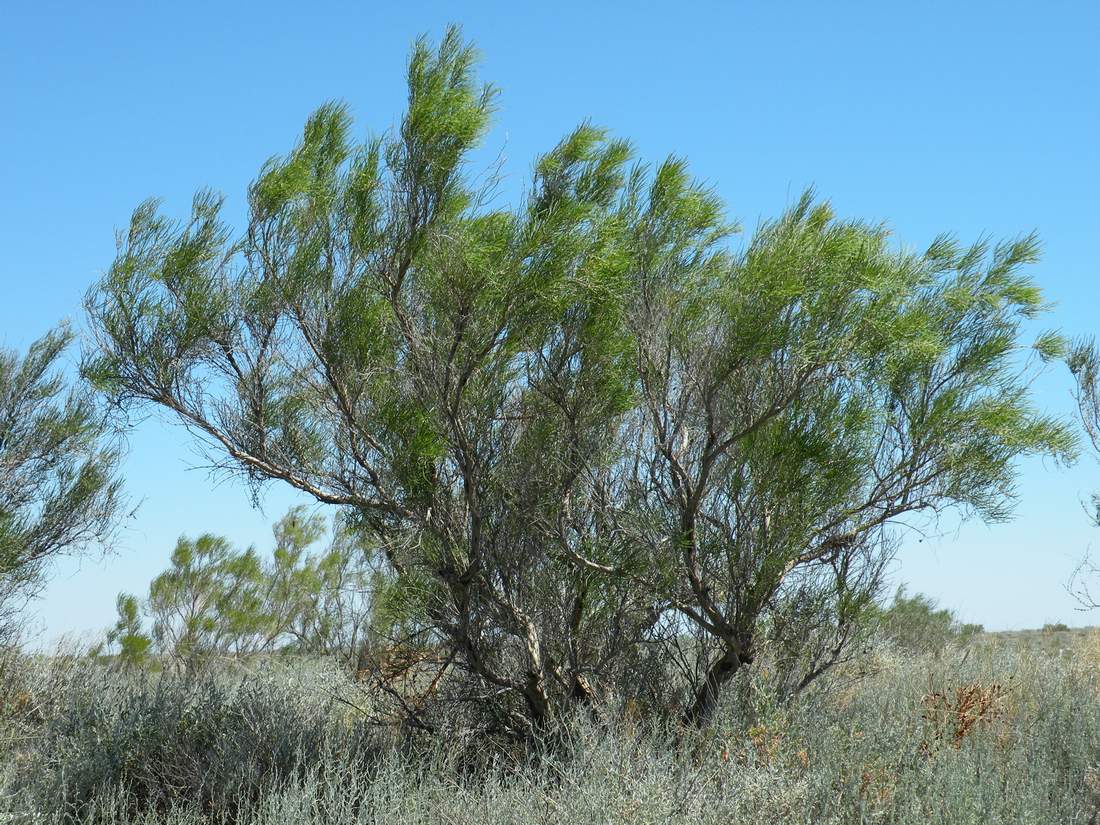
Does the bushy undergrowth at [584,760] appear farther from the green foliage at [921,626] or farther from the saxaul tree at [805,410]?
the green foliage at [921,626]

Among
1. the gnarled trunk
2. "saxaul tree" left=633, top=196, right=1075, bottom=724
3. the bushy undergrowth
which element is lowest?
the bushy undergrowth

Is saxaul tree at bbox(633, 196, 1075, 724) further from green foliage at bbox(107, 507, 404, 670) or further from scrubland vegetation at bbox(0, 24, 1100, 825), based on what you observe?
green foliage at bbox(107, 507, 404, 670)

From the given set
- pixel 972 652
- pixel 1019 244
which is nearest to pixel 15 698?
pixel 1019 244

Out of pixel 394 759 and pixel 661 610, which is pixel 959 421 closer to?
pixel 661 610

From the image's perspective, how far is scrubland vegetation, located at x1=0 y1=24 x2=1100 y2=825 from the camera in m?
6.37

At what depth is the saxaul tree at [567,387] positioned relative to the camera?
21.1ft

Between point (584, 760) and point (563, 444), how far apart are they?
2292 mm

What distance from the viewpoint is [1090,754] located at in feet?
22.0

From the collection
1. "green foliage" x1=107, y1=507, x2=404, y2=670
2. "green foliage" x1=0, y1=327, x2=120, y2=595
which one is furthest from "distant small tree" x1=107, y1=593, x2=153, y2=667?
"green foliage" x1=0, y1=327, x2=120, y2=595

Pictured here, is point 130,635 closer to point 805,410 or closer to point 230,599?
point 230,599

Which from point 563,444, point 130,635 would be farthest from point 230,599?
point 563,444

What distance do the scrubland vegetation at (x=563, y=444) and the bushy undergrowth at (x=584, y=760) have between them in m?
0.05

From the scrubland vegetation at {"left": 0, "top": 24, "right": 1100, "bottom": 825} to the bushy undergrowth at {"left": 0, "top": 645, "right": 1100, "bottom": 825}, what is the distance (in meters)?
0.05

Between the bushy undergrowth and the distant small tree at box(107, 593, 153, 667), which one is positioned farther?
the distant small tree at box(107, 593, 153, 667)
